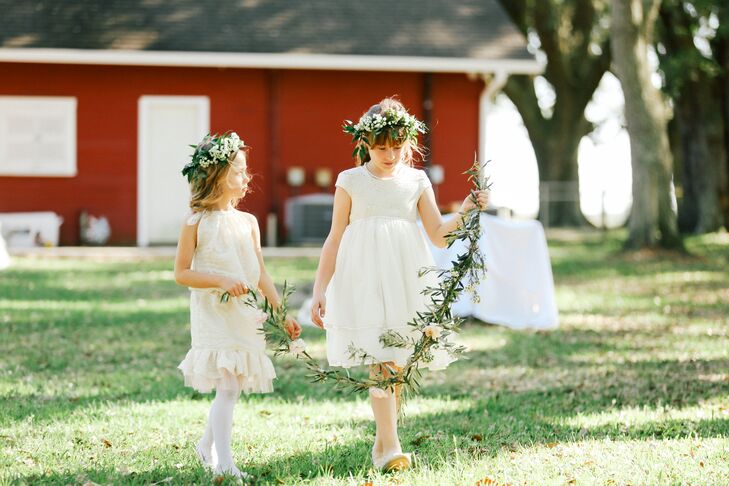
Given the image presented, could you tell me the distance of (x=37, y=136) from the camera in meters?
16.9

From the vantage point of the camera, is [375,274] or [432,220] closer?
[375,274]

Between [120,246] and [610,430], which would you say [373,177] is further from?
[120,246]

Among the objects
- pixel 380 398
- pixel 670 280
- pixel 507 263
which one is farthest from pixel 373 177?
pixel 670 280

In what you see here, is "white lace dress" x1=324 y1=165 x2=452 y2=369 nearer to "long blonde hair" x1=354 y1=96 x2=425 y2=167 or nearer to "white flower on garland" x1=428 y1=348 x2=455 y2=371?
"white flower on garland" x1=428 y1=348 x2=455 y2=371

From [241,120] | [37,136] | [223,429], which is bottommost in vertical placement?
[223,429]

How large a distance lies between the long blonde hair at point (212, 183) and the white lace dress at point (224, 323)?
48 millimetres

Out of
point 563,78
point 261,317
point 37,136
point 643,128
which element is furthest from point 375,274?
point 563,78

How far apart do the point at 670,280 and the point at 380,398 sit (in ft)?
31.4

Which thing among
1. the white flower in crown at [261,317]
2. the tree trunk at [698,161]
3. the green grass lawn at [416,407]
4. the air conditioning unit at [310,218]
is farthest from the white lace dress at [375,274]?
the tree trunk at [698,161]

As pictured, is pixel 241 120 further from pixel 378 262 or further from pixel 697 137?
pixel 378 262

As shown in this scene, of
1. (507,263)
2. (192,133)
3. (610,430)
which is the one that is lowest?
(610,430)

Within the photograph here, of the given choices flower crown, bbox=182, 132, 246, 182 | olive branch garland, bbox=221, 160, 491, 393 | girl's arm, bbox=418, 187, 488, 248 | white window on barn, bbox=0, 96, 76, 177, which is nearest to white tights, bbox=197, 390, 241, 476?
olive branch garland, bbox=221, 160, 491, 393

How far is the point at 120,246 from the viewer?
56.0 feet

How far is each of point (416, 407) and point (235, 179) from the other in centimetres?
208
